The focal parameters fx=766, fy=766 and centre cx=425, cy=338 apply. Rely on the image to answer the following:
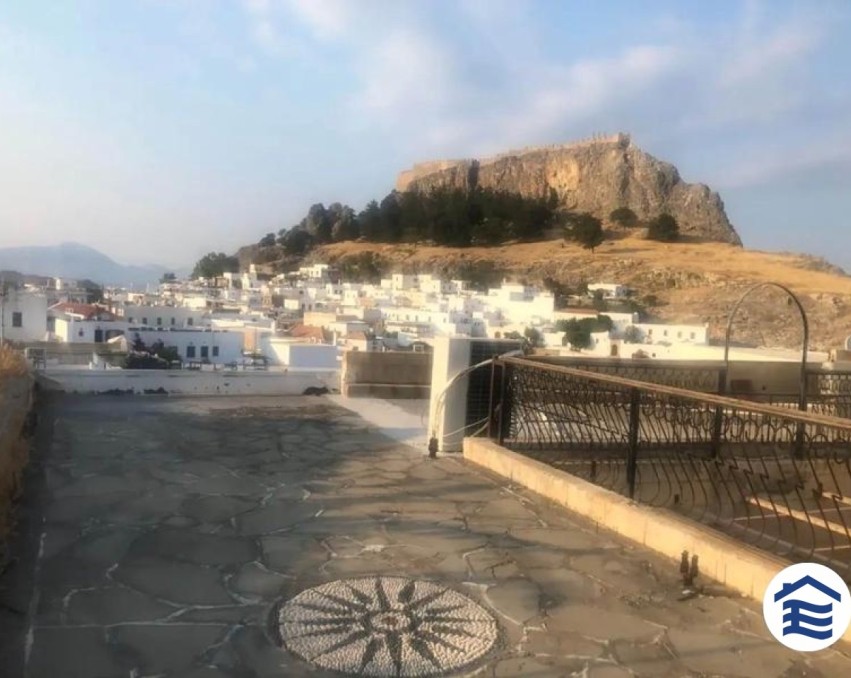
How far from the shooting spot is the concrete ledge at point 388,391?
31.5ft

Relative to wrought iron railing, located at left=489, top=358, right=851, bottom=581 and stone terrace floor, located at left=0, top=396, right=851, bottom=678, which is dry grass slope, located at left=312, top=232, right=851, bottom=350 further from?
stone terrace floor, located at left=0, top=396, right=851, bottom=678

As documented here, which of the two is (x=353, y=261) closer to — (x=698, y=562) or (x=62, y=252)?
(x=62, y=252)

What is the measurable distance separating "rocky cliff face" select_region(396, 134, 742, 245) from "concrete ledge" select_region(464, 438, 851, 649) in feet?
362

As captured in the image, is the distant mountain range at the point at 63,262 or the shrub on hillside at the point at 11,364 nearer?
the shrub on hillside at the point at 11,364

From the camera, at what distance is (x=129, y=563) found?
371 cm

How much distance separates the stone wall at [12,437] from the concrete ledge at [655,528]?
3.24 meters

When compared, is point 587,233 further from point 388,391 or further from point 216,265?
point 388,391

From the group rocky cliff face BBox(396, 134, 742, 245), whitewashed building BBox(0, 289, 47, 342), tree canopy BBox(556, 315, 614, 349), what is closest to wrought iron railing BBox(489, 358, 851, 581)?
whitewashed building BBox(0, 289, 47, 342)

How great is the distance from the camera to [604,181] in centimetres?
12419

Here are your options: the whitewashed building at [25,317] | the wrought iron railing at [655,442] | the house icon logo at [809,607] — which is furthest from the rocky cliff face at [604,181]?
the house icon logo at [809,607]

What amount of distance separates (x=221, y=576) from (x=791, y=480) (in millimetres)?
5530

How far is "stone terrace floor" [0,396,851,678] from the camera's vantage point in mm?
2887

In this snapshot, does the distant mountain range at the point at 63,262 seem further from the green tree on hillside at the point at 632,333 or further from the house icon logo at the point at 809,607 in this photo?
the house icon logo at the point at 809,607

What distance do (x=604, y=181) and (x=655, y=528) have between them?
126 meters
